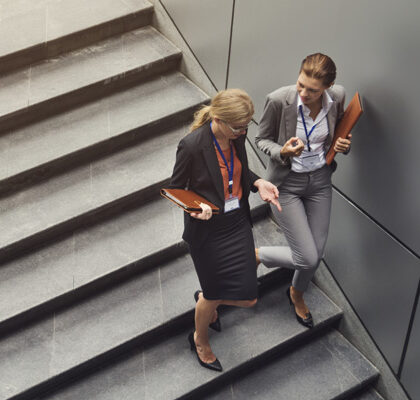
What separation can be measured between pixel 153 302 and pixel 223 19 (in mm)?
2185

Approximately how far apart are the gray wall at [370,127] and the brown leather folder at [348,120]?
141 mm

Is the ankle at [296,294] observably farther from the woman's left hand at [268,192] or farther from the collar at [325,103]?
the collar at [325,103]

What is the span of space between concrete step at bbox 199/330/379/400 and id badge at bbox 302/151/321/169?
142cm

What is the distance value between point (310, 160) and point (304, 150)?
0.08 metres

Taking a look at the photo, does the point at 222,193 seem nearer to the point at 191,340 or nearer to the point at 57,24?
the point at 191,340

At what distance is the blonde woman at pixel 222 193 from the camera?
3.52 meters

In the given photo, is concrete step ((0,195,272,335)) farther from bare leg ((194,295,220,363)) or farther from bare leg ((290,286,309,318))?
bare leg ((194,295,220,363))

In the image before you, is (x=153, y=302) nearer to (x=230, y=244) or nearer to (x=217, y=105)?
(x=230, y=244)

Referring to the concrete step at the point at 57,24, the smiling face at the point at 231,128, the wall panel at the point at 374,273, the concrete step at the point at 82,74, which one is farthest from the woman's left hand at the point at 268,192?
the concrete step at the point at 57,24

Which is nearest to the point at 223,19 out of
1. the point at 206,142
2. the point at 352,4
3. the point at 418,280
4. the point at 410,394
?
the point at 352,4

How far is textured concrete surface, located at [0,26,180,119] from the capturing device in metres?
5.24

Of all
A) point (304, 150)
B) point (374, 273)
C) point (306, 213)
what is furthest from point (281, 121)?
point (374, 273)

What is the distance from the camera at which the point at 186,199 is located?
358 cm

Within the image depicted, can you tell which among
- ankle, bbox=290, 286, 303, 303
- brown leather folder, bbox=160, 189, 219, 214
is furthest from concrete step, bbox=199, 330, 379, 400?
brown leather folder, bbox=160, 189, 219, 214
